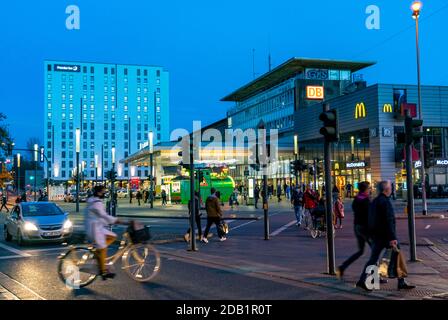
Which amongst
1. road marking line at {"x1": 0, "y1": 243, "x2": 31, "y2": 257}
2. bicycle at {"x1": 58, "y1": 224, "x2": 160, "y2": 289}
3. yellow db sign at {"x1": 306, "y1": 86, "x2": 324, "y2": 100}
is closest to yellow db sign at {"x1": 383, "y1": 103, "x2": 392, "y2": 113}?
yellow db sign at {"x1": 306, "y1": 86, "x2": 324, "y2": 100}

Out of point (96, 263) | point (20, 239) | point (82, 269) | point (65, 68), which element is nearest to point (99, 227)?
point (96, 263)

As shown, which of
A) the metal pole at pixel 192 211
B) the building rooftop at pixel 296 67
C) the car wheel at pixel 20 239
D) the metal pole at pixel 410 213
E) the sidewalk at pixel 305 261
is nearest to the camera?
the sidewalk at pixel 305 261

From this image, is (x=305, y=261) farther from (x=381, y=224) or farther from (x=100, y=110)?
(x=100, y=110)

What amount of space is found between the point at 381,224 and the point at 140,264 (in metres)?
4.49

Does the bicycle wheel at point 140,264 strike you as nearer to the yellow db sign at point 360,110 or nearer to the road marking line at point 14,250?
the road marking line at point 14,250

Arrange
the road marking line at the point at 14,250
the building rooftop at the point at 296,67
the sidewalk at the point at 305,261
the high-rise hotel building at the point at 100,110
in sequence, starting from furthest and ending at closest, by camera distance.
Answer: the high-rise hotel building at the point at 100,110 → the building rooftop at the point at 296,67 → the road marking line at the point at 14,250 → the sidewalk at the point at 305,261

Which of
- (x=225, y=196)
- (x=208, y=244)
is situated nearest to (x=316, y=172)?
(x=225, y=196)

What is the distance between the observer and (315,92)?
68.4 metres

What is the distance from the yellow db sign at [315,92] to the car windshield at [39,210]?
5421 cm

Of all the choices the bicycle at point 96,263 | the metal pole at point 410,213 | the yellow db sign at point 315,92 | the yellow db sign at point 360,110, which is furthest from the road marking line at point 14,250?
the yellow db sign at point 315,92

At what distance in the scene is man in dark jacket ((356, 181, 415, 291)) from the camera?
8.02 m

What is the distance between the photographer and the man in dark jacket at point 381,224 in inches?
316

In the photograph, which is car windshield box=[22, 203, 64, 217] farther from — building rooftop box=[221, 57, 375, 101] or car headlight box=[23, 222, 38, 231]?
building rooftop box=[221, 57, 375, 101]
